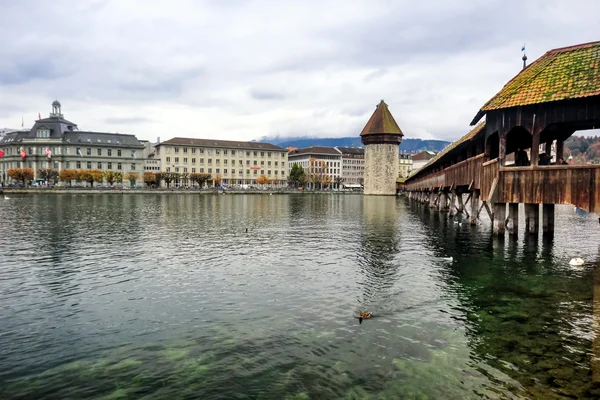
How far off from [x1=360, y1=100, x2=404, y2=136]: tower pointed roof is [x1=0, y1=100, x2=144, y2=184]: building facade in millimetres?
76500

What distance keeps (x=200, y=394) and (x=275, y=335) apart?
2.94m

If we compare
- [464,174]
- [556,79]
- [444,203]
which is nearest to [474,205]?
[464,174]

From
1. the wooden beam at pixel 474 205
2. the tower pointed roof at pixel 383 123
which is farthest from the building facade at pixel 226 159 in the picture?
the wooden beam at pixel 474 205

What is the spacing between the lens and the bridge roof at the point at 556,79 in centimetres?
1741

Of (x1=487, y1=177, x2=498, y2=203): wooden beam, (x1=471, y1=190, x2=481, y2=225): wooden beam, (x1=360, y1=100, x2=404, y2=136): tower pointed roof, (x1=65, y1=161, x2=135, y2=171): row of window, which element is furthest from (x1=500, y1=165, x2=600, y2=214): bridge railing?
(x1=65, y1=161, x2=135, y2=171): row of window

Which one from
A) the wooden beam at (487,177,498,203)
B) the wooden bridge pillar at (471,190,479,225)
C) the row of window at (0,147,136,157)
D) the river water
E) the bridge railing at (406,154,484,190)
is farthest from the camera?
the row of window at (0,147,136,157)

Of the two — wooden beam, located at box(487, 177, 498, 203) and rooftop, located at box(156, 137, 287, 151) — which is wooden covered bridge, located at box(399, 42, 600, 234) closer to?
wooden beam, located at box(487, 177, 498, 203)

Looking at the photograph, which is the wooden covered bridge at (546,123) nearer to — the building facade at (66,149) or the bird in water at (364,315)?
the bird in water at (364,315)

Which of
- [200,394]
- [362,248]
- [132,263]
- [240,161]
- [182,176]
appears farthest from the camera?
[240,161]

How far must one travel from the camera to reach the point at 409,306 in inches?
492

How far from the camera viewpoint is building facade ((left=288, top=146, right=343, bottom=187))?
594 feet

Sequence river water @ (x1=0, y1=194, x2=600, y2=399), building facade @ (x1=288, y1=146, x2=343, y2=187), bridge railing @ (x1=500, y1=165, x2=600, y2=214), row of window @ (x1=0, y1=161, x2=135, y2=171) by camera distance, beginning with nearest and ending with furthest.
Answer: river water @ (x1=0, y1=194, x2=600, y2=399)
bridge railing @ (x1=500, y1=165, x2=600, y2=214)
row of window @ (x1=0, y1=161, x2=135, y2=171)
building facade @ (x1=288, y1=146, x2=343, y2=187)

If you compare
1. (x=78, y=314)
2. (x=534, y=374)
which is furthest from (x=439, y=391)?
(x=78, y=314)

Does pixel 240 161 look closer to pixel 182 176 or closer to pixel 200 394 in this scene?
pixel 182 176
